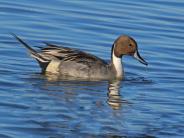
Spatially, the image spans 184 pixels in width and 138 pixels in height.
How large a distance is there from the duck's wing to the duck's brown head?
54 cm

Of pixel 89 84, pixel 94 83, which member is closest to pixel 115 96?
pixel 89 84

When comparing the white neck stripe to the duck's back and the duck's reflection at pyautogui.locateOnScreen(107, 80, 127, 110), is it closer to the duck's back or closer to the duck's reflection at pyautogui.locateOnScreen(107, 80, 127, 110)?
the duck's back

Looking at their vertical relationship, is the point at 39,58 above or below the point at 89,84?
above

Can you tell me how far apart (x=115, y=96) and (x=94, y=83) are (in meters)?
1.29

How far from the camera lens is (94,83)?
44.9 ft

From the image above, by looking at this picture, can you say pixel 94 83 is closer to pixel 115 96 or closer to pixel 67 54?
pixel 67 54

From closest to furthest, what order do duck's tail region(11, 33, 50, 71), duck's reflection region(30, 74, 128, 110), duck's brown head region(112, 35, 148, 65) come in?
1. duck's reflection region(30, 74, 128, 110)
2. duck's tail region(11, 33, 50, 71)
3. duck's brown head region(112, 35, 148, 65)

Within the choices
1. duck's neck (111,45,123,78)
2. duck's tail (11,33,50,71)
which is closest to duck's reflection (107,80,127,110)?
duck's neck (111,45,123,78)

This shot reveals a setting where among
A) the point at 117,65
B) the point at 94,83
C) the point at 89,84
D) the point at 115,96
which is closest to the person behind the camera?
the point at 115,96

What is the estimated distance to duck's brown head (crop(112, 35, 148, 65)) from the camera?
14.7 metres

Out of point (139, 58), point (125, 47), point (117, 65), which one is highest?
point (125, 47)

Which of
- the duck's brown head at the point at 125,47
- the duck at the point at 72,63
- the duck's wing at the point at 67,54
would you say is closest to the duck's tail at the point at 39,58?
the duck at the point at 72,63

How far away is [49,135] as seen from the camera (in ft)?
32.1

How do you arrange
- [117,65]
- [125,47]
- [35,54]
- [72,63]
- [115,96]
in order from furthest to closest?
[125,47] → [117,65] → [72,63] → [35,54] → [115,96]
